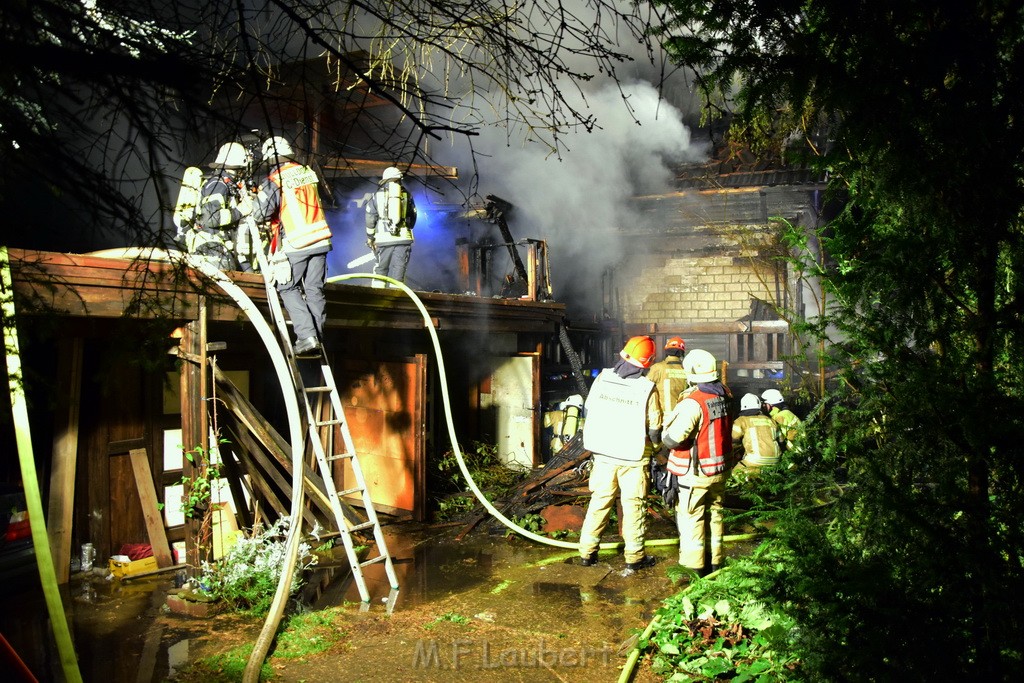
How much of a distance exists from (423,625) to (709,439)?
8.96 ft

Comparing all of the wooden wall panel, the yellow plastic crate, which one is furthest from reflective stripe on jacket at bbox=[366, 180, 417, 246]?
the yellow plastic crate

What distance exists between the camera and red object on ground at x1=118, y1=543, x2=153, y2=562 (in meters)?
6.75

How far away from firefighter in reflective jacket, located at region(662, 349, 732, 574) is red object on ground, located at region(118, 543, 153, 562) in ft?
16.4

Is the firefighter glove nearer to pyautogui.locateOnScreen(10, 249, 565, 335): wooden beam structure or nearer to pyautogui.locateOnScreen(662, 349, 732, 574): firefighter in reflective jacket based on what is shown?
pyautogui.locateOnScreen(10, 249, 565, 335): wooden beam structure

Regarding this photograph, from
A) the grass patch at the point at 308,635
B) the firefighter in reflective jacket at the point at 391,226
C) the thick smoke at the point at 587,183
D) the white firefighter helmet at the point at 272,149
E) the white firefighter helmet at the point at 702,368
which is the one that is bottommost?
the grass patch at the point at 308,635

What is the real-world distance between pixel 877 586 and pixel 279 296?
569 centimetres

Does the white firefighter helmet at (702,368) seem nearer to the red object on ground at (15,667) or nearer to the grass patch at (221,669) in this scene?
the grass patch at (221,669)

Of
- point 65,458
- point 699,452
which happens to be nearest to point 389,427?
point 65,458

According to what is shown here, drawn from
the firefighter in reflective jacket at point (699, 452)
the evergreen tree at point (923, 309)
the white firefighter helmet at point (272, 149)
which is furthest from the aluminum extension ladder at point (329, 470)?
the evergreen tree at point (923, 309)

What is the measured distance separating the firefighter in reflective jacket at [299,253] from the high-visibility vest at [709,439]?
11.1 feet

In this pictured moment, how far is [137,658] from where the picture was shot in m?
4.85

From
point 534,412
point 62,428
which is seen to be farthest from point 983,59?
point 534,412

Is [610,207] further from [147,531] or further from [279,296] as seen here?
[147,531]

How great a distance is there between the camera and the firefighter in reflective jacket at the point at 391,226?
9.63 metres
